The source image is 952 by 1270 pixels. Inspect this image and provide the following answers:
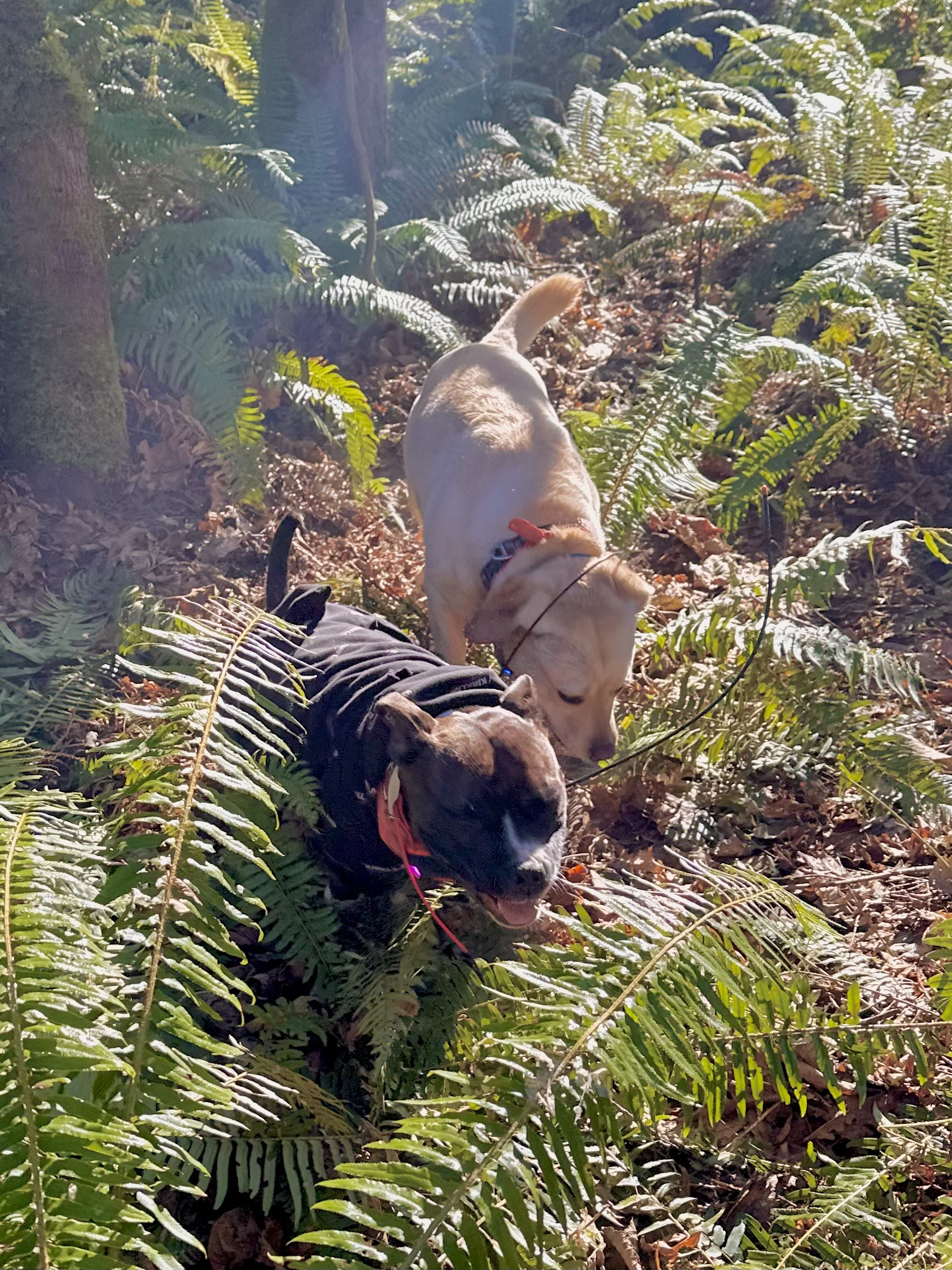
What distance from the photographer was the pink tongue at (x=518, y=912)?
253cm

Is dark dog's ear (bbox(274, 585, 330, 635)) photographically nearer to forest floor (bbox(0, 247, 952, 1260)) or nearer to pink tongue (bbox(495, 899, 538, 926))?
forest floor (bbox(0, 247, 952, 1260))

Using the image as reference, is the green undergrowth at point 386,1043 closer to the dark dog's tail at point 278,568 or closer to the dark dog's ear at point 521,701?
the dark dog's ear at point 521,701

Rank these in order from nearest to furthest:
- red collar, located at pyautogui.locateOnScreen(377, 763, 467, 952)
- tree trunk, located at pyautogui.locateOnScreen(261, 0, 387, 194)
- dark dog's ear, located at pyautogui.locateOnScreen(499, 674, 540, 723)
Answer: red collar, located at pyautogui.locateOnScreen(377, 763, 467, 952)
dark dog's ear, located at pyautogui.locateOnScreen(499, 674, 540, 723)
tree trunk, located at pyautogui.locateOnScreen(261, 0, 387, 194)

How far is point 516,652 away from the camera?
4.30 metres

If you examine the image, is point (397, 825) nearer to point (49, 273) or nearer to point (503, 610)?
point (503, 610)

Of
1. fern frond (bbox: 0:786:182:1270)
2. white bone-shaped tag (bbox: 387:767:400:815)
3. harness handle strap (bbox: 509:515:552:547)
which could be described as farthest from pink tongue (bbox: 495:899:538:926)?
harness handle strap (bbox: 509:515:552:547)

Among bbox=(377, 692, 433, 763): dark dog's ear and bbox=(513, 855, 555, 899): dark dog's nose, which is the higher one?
bbox=(377, 692, 433, 763): dark dog's ear

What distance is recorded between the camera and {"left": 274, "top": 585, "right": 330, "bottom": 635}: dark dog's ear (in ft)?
11.0

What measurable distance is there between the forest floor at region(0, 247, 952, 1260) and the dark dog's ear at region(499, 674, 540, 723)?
2.78 feet

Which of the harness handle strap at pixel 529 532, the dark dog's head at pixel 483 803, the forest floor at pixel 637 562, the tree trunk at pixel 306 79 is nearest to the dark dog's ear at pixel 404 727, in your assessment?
the dark dog's head at pixel 483 803

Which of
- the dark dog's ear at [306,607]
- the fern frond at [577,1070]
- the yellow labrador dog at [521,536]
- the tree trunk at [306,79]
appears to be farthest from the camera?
the tree trunk at [306,79]

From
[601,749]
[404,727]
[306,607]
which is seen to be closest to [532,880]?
[404,727]

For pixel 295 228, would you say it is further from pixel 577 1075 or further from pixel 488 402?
pixel 577 1075

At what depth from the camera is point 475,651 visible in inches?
191
